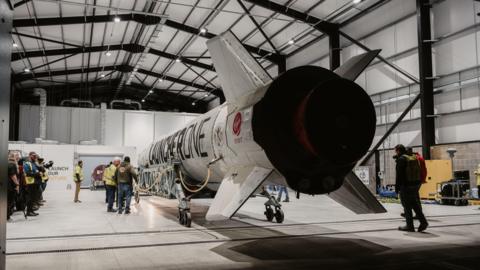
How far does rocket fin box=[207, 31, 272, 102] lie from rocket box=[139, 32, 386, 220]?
1 centimetres

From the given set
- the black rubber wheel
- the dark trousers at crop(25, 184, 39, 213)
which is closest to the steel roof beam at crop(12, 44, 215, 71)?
the dark trousers at crop(25, 184, 39, 213)

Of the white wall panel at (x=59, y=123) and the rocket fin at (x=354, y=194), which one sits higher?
the white wall panel at (x=59, y=123)

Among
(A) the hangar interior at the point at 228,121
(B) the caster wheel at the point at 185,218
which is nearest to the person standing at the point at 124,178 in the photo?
(A) the hangar interior at the point at 228,121

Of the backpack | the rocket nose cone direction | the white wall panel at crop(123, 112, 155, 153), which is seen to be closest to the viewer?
the rocket nose cone direction

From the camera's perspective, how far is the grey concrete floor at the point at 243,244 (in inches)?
189

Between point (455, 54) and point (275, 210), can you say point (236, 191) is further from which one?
point (455, 54)

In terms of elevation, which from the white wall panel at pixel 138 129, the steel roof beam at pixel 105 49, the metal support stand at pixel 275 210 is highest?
the steel roof beam at pixel 105 49

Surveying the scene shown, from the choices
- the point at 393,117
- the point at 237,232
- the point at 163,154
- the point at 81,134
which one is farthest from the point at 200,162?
the point at 81,134

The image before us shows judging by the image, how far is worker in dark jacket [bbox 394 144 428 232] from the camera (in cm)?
711

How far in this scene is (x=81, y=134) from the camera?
99.7ft

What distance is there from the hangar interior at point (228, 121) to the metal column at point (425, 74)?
0.18 feet

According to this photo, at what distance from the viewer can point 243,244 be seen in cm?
608

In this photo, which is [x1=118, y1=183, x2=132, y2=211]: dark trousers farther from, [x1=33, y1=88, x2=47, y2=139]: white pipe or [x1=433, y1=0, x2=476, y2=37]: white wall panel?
[x1=33, y1=88, x2=47, y2=139]: white pipe

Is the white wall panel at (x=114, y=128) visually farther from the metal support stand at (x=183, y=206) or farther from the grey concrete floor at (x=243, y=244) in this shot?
the metal support stand at (x=183, y=206)
